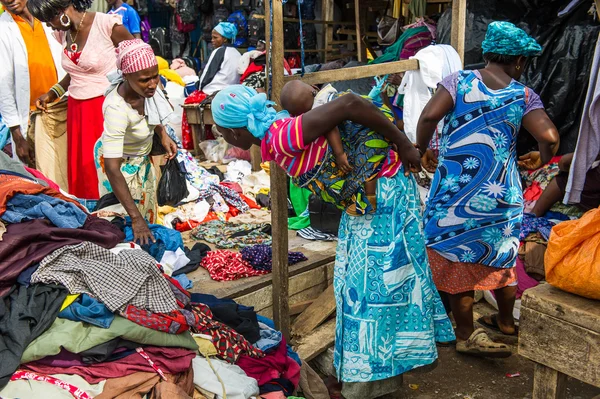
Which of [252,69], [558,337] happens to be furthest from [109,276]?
[252,69]

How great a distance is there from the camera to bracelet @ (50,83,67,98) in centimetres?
466

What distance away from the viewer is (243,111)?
2.66 metres

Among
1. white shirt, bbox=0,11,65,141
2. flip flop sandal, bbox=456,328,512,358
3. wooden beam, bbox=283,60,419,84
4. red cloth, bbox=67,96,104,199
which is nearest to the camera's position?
wooden beam, bbox=283,60,419,84

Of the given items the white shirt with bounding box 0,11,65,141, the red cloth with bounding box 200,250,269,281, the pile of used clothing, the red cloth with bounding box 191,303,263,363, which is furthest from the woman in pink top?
the red cloth with bounding box 191,303,263,363

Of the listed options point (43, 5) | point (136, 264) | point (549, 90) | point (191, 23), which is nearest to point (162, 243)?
point (136, 264)

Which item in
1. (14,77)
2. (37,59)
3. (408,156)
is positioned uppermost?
(37,59)

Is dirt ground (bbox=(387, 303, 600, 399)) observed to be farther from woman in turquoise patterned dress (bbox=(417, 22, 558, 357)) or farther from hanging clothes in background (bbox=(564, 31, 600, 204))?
hanging clothes in background (bbox=(564, 31, 600, 204))

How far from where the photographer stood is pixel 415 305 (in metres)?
2.90

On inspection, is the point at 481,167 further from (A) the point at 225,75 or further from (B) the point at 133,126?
(A) the point at 225,75

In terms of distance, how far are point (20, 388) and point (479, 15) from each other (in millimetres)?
5273

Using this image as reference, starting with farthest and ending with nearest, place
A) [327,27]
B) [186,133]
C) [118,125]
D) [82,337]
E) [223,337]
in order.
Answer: [186,133] → [327,27] → [118,125] → [223,337] → [82,337]

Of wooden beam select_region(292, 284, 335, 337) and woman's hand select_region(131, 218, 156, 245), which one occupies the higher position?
woman's hand select_region(131, 218, 156, 245)

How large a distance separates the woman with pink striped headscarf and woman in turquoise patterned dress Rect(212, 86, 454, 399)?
0.89 metres

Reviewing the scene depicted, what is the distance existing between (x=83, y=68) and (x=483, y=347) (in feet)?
11.1
